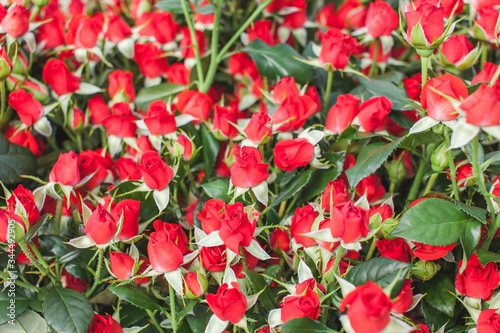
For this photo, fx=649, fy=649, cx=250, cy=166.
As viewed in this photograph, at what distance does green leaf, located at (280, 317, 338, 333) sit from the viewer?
2.28 ft

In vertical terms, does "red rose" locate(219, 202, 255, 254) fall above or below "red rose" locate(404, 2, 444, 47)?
below

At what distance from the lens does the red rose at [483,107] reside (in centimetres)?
70

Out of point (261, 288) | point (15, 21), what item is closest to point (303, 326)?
point (261, 288)

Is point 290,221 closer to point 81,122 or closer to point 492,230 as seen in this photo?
point 492,230

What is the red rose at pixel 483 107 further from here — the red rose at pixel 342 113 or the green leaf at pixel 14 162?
the green leaf at pixel 14 162

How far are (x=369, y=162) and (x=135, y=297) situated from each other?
37cm

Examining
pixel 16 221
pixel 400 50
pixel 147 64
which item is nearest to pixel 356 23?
pixel 400 50

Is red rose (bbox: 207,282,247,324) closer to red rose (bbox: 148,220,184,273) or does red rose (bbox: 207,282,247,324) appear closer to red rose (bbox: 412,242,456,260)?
red rose (bbox: 148,220,184,273)

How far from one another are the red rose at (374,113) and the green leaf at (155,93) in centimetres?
37

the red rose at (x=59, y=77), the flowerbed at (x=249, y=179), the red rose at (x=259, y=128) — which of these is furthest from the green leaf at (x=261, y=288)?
the red rose at (x=59, y=77)

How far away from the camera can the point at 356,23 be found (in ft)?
4.38

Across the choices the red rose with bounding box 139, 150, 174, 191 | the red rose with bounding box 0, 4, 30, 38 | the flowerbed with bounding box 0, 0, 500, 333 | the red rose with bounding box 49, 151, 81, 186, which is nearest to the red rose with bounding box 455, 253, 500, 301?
the flowerbed with bounding box 0, 0, 500, 333

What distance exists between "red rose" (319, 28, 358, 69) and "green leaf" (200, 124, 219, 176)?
0.74 feet

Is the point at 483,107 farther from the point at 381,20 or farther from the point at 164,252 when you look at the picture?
the point at 381,20
